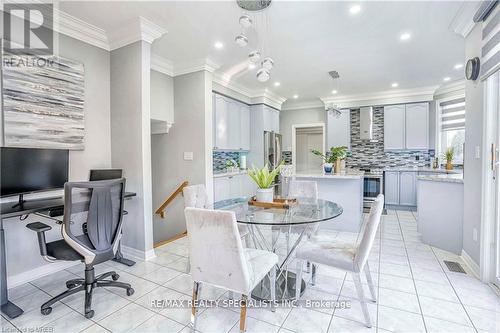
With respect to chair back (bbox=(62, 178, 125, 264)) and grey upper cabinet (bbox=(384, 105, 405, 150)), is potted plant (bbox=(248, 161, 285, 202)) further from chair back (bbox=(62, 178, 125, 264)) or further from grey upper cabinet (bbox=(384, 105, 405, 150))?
grey upper cabinet (bbox=(384, 105, 405, 150))

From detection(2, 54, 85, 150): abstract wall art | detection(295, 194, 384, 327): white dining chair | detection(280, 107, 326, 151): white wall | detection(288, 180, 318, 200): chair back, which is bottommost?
detection(295, 194, 384, 327): white dining chair

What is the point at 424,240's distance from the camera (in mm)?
3506

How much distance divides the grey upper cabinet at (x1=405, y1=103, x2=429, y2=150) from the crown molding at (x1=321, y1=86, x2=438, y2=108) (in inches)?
6.8

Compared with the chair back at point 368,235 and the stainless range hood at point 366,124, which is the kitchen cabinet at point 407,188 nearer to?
the stainless range hood at point 366,124

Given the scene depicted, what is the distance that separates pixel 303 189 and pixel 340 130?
391 centimetres

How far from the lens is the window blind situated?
17.5ft

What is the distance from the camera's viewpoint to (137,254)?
3.08m

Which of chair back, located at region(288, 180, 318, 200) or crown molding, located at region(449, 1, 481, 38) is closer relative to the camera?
crown molding, located at region(449, 1, 481, 38)

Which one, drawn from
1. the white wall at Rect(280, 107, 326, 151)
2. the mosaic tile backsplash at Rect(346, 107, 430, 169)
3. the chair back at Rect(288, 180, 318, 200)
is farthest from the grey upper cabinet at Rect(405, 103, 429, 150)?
the chair back at Rect(288, 180, 318, 200)

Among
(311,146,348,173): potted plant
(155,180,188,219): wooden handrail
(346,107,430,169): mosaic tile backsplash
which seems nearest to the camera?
(155,180,188,219): wooden handrail

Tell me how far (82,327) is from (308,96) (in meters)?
6.13

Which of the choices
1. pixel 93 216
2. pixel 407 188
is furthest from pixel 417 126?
pixel 93 216

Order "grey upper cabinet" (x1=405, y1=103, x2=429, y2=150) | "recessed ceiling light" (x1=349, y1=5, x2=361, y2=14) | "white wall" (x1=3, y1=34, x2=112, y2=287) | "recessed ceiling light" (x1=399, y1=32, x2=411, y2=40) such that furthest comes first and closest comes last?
"grey upper cabinet" (x1=405, y1=103, x2=429, y2=150) < "recessed ceiling light" (x1=399, y1=32, x2=411, y2=40) < "recessed ceiling light" (x1=349, y1=5, x2=361, y2=14) < "white wall" (x1=3, y1=34, x2=112, y2=287)

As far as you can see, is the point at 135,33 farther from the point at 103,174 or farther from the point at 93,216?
the point at 93,216
